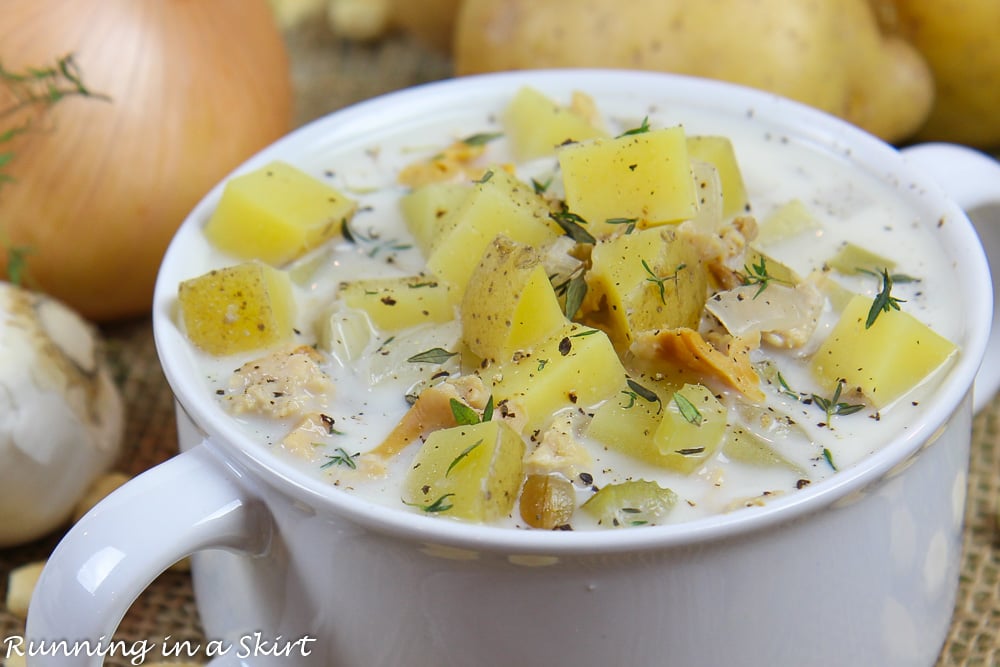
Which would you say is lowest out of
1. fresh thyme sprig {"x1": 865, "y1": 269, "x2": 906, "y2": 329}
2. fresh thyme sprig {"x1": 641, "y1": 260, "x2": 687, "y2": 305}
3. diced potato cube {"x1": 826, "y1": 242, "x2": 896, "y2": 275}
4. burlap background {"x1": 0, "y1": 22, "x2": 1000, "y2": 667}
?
burlap background {"x1": 0, "y1": 22, "x2": 1000, "y2": 667}

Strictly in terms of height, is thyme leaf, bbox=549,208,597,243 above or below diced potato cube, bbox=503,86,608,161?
above

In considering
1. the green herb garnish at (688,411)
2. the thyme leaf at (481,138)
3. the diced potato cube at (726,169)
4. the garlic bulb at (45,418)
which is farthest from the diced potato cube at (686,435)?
the garlic bulb at (45,418)

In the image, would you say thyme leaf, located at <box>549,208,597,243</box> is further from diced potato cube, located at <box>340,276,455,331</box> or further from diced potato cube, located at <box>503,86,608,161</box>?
diced potato cube, located at <box>503,86,608,161</box>

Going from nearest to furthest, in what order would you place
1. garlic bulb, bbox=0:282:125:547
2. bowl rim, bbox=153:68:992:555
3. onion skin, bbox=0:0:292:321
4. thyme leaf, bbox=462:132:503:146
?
bowl rim, bbox=153:68:992:555
garlic bulb, bbox=0:282:125:547
thyme leaf, bbox=462:132:503:146
onion skin, bbox=0:0:292:321

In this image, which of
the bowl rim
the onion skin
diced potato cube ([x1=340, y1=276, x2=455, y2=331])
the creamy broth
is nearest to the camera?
the bowl rim

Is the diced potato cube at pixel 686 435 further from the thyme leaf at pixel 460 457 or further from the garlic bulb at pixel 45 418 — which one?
the garlic bulb at pixel 45 418

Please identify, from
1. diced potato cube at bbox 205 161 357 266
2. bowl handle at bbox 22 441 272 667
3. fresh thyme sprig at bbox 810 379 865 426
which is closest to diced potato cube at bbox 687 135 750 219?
fresh thyme sprig at bbox 810 379 865 426

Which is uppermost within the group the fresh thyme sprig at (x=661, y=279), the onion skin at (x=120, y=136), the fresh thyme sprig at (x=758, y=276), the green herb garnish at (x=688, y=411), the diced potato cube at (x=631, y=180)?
the diced potato cube at (x=631, y=180)

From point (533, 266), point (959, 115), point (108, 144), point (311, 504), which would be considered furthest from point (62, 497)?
point (959, 115)
